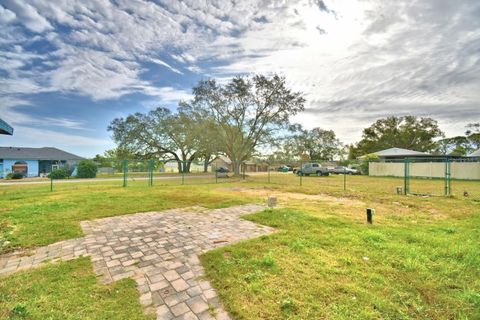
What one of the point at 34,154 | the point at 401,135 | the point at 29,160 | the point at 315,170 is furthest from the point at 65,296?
the point at 401,135

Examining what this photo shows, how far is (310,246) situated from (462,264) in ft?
6.65

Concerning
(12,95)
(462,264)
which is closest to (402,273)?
(462,264)

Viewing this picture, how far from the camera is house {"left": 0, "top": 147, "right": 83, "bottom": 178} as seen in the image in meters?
26.8

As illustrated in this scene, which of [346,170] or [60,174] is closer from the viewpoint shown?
[60,174]

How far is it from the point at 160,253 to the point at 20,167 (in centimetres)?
3598

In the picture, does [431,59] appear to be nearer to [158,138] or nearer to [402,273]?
[402,273]

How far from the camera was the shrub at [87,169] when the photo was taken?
66.3 feet

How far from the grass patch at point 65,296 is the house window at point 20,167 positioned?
3461 centimetres

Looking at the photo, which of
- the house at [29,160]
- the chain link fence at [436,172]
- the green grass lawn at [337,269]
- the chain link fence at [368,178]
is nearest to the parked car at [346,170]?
the chain link fence at [368,178]

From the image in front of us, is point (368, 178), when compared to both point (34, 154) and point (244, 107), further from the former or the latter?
point (34, 154)

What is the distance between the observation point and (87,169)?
2023cm

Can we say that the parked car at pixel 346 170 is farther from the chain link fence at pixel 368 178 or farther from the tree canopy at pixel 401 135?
the tree canopy at pixel 401 135

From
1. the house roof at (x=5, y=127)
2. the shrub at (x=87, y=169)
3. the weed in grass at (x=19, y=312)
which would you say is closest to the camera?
the weed in grass at (x=19, y=312)

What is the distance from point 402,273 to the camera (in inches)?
110
